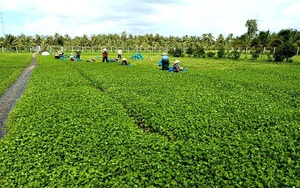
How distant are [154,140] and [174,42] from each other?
3388 inches

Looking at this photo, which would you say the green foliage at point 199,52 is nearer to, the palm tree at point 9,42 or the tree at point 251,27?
the tree at point 251,27

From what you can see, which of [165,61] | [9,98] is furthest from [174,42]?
[9,98]

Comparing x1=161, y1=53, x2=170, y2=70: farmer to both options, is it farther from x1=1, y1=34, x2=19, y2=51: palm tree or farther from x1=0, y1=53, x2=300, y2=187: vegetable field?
x1=1, y1=34, x2=19, y2=51: palm tree

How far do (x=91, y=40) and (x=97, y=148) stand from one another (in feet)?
265

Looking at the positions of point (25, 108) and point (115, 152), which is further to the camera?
point (25, 108)

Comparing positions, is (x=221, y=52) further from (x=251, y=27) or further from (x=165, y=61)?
(x=251, y=27)

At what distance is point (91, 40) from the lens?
83.1 m

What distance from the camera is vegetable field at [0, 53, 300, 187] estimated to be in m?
5.87

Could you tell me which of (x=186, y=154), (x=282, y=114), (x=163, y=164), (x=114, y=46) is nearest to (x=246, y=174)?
(x=186, y=154)

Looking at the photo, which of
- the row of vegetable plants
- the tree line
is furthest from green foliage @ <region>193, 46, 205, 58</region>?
the row of vegetable plants

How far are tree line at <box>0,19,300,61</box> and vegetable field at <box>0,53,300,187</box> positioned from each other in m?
31.0

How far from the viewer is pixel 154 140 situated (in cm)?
773

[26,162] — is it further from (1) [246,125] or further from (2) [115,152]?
(1) [246,125]

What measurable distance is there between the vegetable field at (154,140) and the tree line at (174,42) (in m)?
31.0
